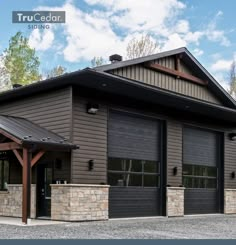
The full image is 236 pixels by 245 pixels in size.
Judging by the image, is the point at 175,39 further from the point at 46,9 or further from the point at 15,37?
the point at 46,9

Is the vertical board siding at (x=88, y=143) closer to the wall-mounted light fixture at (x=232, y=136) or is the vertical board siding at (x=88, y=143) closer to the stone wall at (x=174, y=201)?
the stone wall at (x=174, y=201)

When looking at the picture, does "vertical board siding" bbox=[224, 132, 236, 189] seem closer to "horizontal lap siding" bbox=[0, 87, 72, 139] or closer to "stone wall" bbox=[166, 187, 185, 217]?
"stone wall" bbox=[166, 187, 185, 217]

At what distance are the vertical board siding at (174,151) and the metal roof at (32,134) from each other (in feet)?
16.7

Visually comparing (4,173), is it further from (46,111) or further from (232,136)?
(232,136)

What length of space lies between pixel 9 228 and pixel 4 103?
6848 millimetres

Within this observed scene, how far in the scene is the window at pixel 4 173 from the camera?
17406 millimetres

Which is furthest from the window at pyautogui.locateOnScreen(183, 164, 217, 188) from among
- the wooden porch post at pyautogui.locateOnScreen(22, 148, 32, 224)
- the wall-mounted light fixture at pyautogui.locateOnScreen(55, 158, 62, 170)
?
the wooden porch post at pyautogui.locateOnScreen(22, 148, 32, 224)

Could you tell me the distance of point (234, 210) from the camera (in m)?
21.8

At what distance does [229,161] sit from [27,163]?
11.1 meters

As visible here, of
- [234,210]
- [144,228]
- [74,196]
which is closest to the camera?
[144,228]

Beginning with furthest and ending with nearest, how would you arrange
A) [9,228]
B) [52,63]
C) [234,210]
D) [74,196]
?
[52,63], [234,210], [74,196], [9,228]

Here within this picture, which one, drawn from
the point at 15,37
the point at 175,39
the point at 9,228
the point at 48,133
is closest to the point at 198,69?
the point at 48,133

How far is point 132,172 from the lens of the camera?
1723 centimetres

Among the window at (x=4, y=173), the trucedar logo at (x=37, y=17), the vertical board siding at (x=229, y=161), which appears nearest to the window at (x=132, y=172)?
the window at (x=4, y=173)
